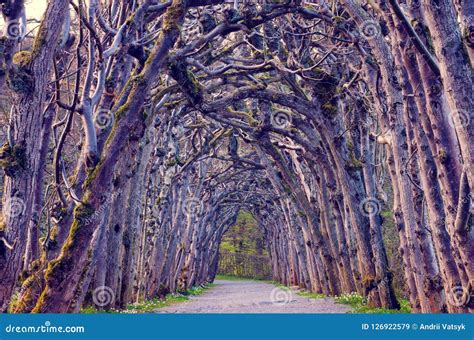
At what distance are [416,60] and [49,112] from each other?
518cm

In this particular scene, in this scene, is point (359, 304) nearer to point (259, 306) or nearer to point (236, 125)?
point (259, 306)

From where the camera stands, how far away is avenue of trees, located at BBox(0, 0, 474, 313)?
5316mm

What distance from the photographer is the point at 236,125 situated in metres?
15.5

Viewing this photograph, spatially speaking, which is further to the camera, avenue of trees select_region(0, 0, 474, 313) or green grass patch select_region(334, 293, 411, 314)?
green grass patch select_region(334, 293, 411, 314)

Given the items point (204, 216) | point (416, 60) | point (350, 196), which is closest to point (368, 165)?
point (350, 196)

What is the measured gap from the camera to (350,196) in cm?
1244

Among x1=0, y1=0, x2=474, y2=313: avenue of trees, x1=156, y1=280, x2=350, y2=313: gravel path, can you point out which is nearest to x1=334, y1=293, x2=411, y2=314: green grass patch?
x1=156, y1=280, x2=350, y2=313: gravel path

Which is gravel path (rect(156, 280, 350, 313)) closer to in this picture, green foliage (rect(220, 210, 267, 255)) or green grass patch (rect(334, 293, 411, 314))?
green grass patch (rect(334, 293, 411, 314))

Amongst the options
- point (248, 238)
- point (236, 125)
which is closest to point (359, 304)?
point (236, 125)

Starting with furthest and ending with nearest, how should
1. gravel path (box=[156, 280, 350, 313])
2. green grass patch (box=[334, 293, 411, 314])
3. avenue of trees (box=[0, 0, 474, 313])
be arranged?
gravel path (box=[156, 280, 350, 313]), green grass patch (box=[334, 293, 411, 314]), avenue of trees (box=[0, 0, 474, 313])

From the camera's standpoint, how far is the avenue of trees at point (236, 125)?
5.32 meters

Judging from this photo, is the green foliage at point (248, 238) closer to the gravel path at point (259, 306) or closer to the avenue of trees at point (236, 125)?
the gravel path at point (259, 306)

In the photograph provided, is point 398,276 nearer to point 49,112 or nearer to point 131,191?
point 131,191

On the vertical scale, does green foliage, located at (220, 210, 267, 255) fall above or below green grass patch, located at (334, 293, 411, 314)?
above
